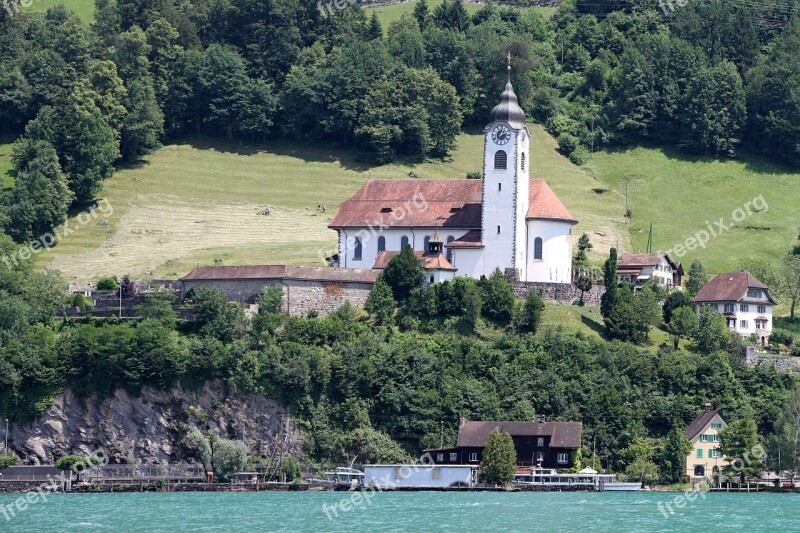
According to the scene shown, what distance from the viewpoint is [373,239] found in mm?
110312

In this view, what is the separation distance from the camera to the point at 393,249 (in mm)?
109312

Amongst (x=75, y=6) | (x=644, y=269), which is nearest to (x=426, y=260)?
(x=644, y=269)

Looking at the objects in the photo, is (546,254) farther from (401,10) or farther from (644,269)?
(401,10)

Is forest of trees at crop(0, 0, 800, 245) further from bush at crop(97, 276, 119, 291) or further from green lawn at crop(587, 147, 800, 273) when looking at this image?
bush at crop(97, 276, 119, 291)

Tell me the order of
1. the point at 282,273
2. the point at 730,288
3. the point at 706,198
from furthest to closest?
the point at 706,198
the point at 730,288
the point at 282,273

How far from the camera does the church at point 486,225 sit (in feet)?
348

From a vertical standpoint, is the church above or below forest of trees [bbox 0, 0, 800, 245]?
below

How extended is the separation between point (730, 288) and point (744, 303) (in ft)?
4.41

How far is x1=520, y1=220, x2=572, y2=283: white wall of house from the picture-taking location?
10662 cm

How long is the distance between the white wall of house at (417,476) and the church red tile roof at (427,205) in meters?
20.2

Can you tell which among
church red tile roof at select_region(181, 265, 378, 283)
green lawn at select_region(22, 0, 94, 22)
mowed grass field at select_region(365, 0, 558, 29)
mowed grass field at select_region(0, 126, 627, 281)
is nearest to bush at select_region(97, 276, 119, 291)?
church red tile roof at select_region(181, 265, 378, 283)

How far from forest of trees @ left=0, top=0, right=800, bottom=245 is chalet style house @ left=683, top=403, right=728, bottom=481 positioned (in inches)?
1881

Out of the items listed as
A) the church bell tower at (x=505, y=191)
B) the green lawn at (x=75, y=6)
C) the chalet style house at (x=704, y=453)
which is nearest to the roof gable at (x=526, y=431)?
the chalet style house at (x=704, y=453)

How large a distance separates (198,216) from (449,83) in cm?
2862
